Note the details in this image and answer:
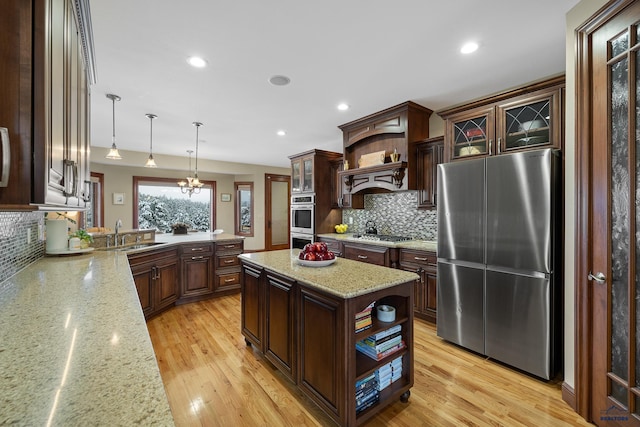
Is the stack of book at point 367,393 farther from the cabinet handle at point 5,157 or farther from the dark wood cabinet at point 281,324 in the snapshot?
the cabinet handle at point 5,157

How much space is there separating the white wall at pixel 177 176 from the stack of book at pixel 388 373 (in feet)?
20.4

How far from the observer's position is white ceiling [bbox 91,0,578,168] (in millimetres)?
1850

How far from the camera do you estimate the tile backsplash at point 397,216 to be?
12.5ft

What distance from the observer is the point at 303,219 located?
5.07 meters

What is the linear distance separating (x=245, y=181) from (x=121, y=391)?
25.0 feet

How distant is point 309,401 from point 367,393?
1.46 ft

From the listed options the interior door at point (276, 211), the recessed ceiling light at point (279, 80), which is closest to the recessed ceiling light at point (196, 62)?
the recessed ceiling light at point (279, 80)

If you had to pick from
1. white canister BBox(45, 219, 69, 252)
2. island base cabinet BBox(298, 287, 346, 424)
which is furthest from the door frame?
white canister BBox(45, 219, 69, 252)

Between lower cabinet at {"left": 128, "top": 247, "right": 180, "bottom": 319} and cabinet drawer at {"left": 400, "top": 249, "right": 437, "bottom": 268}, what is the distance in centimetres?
287

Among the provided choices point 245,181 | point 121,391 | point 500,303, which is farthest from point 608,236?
point 245,181

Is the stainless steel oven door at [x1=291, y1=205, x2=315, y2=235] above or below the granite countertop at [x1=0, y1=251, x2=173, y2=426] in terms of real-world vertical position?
above

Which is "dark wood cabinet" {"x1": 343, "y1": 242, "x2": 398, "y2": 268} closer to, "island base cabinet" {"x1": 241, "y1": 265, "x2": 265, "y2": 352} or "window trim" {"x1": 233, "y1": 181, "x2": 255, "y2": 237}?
"island base cabinet" {"x1": 241, "y1": 265, "x2": 265, "y2": 352}

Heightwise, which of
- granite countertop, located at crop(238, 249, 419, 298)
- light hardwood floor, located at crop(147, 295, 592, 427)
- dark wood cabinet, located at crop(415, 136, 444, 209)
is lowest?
light hardwood floor, located at crop(147, 295, 592, 427)

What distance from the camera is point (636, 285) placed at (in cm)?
150
